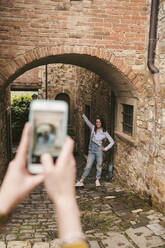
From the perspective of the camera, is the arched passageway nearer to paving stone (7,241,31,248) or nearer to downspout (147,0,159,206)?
downspout (147,0,159,206)

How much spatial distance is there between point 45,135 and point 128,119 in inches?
211

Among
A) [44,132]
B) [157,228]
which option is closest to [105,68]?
[157,228]

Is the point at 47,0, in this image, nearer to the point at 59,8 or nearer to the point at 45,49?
the point at 59,8

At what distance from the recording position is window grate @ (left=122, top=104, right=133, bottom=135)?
19.8 feet

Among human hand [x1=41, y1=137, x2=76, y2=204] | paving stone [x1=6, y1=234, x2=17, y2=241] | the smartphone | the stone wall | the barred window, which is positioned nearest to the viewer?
human hand [x1=41, y1=137, x2=76, y2=204]

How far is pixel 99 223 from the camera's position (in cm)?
402

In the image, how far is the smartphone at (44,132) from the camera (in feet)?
3.40

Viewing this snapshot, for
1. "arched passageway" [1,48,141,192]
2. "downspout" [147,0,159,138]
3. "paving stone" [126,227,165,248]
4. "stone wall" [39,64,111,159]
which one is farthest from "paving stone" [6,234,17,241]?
"stone wall" [39,64,111,159]

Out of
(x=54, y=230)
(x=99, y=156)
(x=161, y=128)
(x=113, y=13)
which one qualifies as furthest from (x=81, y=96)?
(x=54, y=230)

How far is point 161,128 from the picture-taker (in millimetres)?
4359

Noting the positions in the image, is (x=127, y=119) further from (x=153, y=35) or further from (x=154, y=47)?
(x=153, y=35)

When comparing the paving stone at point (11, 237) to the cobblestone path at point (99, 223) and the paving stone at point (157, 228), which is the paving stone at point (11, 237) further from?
the paving stone at point (157, 228)

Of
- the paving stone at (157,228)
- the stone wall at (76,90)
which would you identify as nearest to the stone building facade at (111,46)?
the paving stone at (157,228)

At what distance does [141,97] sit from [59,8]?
2.44 metres
